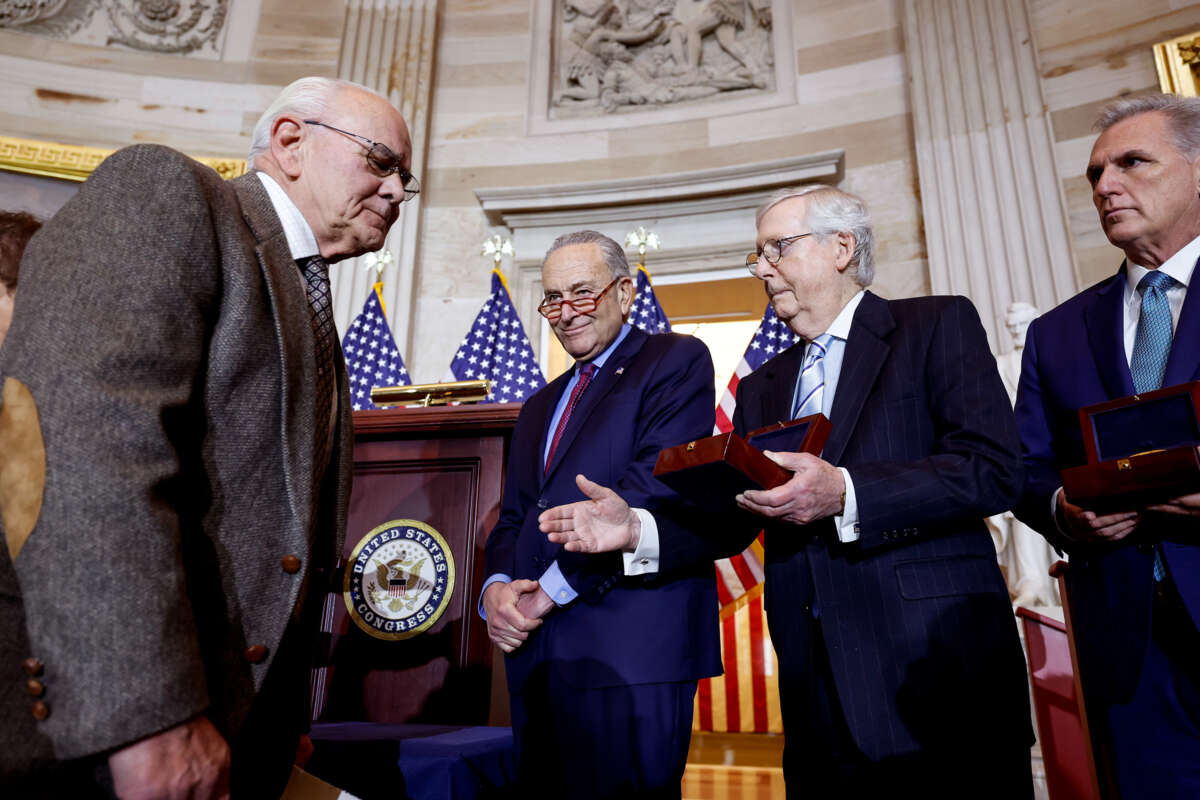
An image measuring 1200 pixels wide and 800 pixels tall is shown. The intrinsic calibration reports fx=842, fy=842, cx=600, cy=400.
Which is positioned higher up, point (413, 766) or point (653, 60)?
point (653, 60)

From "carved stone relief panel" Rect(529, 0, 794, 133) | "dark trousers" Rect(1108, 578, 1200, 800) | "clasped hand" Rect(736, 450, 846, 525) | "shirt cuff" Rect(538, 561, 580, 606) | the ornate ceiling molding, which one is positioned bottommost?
"dark trousers" Rect(1108, 578, 1200, 800)

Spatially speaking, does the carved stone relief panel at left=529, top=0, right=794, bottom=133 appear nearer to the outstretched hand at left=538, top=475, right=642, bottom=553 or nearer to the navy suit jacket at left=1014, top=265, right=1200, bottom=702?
the navy suit jacket at left=1014, top=265, right=1200, bottom=702

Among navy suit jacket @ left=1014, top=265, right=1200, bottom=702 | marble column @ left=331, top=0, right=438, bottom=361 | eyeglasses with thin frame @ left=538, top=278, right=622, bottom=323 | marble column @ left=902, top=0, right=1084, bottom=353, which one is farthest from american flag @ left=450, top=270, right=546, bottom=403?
navy suit jacket @ left=1014, top=265, right=1200, bottom=702

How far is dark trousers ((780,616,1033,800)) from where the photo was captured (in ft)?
4.87

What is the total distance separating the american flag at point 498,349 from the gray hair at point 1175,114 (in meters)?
3.33

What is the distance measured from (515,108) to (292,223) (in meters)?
6.05

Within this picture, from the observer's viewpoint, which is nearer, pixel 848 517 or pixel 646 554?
pixel 848 517

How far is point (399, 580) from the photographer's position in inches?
101

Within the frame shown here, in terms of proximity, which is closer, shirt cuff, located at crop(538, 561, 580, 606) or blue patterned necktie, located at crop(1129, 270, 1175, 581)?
blue patterned necktie, located at crop(1129, 270, 1175, 581)

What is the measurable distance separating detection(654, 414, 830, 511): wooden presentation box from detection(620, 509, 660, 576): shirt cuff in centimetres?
18

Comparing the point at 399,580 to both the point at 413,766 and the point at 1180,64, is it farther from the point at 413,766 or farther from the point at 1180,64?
the point at 1180,64

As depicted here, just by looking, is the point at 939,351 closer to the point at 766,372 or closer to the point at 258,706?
the point at 766,372

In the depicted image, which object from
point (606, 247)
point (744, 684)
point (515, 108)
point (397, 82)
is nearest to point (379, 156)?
point (606, 247)

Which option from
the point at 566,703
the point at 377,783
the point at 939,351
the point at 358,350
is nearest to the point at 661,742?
the point at 566,703
